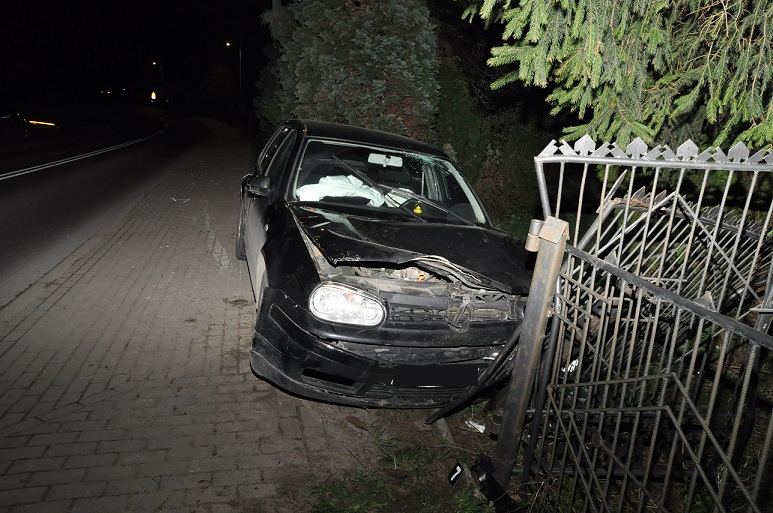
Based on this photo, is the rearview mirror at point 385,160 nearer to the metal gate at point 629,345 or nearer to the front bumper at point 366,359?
the front bumper at point 366,359

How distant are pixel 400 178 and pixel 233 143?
2727cm

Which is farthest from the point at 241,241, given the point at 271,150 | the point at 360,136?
the point at 360,136

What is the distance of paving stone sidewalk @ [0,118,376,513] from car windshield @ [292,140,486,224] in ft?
5.27

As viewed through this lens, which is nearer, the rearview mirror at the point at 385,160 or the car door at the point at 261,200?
the car door at the point at 261,200

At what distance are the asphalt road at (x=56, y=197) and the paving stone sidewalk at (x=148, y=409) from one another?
0.86 m

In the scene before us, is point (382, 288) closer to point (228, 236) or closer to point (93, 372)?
point (93, 372)

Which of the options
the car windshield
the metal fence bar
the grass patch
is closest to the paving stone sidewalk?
the grass patch

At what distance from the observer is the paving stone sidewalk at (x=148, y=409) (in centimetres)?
321

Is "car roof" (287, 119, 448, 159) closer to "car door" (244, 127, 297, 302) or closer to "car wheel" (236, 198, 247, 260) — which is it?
"car door" (244, 127, 297, 302)

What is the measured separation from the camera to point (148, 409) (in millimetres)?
3975

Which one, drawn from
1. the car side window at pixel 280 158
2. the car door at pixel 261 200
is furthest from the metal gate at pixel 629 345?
the car side window at pixel 280 158

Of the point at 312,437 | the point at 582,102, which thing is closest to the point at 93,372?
the point at 312,437

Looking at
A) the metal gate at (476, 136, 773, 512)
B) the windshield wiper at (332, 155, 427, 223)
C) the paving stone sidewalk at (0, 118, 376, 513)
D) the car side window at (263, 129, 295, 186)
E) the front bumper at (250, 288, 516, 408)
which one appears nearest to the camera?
the metal gate at (476, 136, 773, 512)

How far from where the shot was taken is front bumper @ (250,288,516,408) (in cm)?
366
